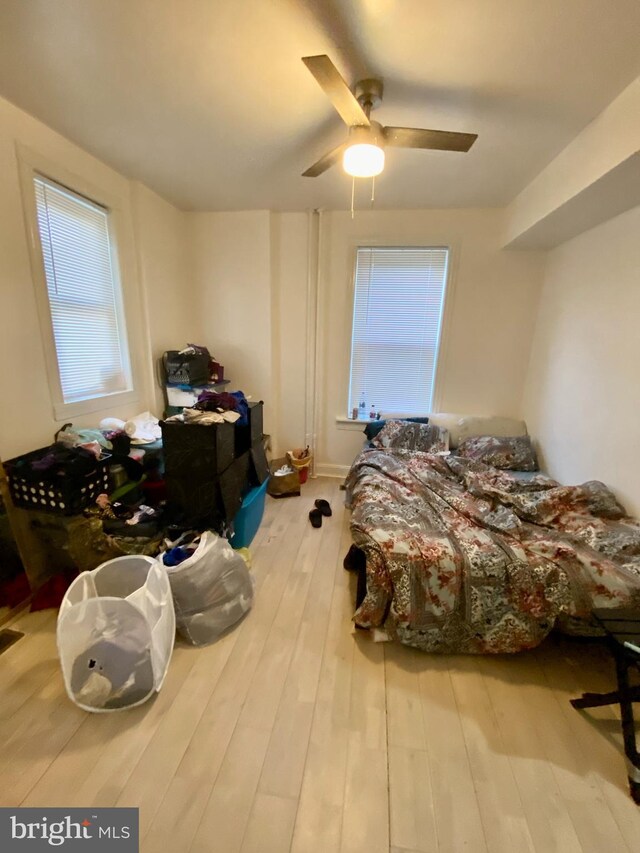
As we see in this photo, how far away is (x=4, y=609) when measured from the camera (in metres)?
1.78

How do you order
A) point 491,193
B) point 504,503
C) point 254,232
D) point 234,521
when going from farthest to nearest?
1. point 254,232
2. point 491,193
3. point 234,521
4. point 504,503

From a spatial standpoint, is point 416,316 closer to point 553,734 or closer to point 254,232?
point 254,232

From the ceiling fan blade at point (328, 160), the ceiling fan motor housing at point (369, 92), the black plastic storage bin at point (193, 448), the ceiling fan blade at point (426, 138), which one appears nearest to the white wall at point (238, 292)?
the ceiling fan blade at point (328, 160)

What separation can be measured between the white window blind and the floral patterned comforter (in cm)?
209

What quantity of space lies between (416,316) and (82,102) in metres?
2.70

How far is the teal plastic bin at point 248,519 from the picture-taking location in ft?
7.50

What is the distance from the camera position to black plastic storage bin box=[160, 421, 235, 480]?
6.43 feet

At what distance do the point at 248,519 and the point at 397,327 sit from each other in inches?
88.6

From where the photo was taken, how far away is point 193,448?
6.50ft

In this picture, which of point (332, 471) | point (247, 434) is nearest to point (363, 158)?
point (247, 434)

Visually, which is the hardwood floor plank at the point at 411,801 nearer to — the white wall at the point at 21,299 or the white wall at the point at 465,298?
the white wall at the point at 21,299

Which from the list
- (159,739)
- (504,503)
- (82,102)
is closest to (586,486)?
(504,503)

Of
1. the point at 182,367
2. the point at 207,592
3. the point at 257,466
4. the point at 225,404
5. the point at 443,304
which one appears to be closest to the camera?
the point at 207,592

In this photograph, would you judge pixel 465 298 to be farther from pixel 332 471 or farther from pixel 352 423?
pixel 332 471
